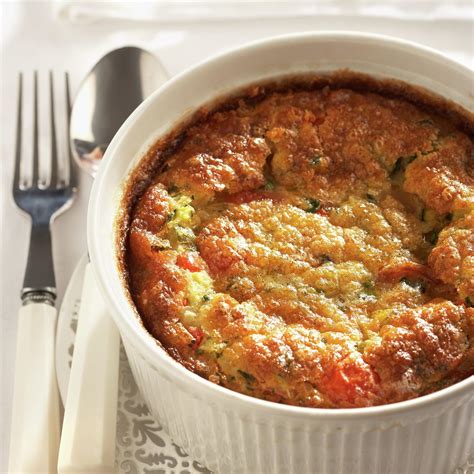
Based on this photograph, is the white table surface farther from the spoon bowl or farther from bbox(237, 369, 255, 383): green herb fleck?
bbox(237, 369, 255, 383): green herb fleck

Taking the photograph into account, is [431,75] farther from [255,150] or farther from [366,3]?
[366,3]

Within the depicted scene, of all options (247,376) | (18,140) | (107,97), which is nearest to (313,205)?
(247,376)

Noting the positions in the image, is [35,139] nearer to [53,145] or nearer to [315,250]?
[53,145]

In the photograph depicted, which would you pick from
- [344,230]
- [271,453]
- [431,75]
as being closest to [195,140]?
[344,230]

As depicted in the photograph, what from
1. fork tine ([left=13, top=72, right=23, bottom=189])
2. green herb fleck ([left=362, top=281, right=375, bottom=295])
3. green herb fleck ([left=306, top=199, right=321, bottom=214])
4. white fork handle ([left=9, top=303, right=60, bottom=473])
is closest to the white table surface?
fork tine ([left=13, top=72, right=23, bottom=189])

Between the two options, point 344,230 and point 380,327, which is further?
point 344,230

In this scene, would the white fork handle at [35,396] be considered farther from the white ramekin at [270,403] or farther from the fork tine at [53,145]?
the fork tine at [53,145]
